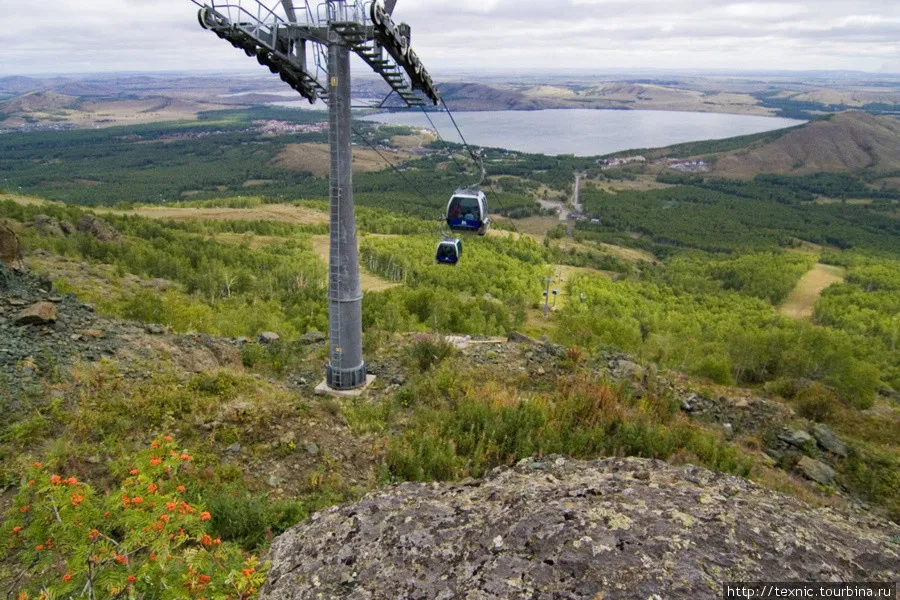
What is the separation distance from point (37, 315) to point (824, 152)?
18205 cm

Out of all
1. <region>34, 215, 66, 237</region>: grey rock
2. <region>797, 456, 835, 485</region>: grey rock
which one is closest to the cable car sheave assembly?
<region>797, 456, 835, 485</region>: grey rock

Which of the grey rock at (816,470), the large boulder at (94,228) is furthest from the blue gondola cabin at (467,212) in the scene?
the large boulder at (94,228)

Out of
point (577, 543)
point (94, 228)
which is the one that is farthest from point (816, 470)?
point (94, 228)

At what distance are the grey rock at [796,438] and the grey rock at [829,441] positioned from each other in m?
0.19

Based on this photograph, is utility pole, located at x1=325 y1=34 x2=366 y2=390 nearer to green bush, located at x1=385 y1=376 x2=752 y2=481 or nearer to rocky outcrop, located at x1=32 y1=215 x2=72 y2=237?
green bush, located at x1=385 y1=376 x2=752 y2=481

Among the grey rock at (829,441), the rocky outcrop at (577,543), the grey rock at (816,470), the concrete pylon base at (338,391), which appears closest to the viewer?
the rocky outcrop at (577,543)

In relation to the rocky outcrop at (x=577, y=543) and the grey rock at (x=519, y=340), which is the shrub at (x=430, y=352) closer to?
the grey rock at (x=519, y=340)

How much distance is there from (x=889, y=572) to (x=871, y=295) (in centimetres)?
6049

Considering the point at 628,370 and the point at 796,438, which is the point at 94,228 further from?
the point at 796,438

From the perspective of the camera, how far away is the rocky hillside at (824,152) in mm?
140000

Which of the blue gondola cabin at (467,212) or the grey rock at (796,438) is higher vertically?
the blue gondola cabin at (467,212)

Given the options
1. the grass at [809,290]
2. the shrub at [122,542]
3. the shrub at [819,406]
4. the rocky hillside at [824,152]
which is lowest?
the grass at [809,290]

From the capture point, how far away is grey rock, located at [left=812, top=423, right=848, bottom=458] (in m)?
9.05

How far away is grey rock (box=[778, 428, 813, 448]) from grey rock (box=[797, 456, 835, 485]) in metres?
0.65
